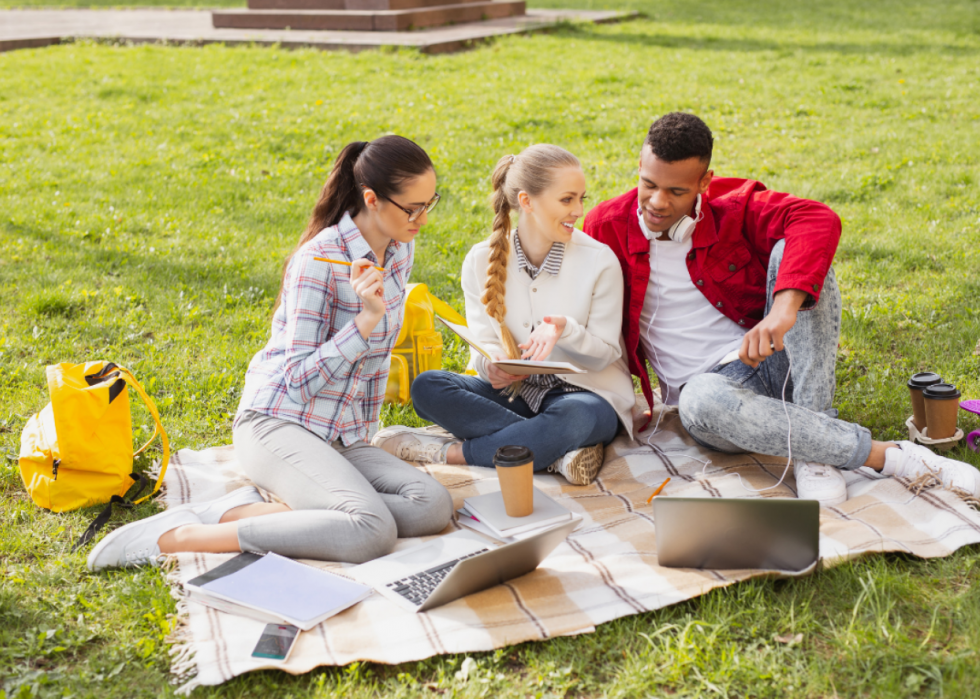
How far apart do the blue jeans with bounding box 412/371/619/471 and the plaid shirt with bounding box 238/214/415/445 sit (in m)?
0.37

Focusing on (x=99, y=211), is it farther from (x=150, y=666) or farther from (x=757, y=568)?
(x=757, y=568)

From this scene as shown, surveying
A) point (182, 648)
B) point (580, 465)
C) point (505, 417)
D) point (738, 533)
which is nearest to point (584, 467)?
point (580, 465)

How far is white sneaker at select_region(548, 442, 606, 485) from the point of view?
11.2 ft

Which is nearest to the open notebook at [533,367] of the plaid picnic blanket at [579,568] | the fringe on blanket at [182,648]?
the plaid picnic blanket at [579,568]

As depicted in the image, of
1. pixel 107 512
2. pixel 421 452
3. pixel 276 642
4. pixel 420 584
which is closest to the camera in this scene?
pixel 276 642

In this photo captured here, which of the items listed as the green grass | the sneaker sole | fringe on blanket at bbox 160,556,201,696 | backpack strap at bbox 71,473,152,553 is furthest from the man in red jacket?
backpack strap at bbox 71,473,152,553

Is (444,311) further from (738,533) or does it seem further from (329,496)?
(738,533)

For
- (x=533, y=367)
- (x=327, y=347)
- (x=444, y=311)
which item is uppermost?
(x=327, y=347)

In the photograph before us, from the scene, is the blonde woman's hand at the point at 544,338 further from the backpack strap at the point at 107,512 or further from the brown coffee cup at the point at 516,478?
the backpack strap at the point at 107,512

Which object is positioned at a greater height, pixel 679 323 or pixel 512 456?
pixel 679 323

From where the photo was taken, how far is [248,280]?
18.2 feet

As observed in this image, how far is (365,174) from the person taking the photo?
3131 mm

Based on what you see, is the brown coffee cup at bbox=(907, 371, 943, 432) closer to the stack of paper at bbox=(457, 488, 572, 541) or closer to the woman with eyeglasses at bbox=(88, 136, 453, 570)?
the stack of paper at bbox=(457, 488, 572, 541)

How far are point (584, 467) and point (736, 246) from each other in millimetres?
1053
